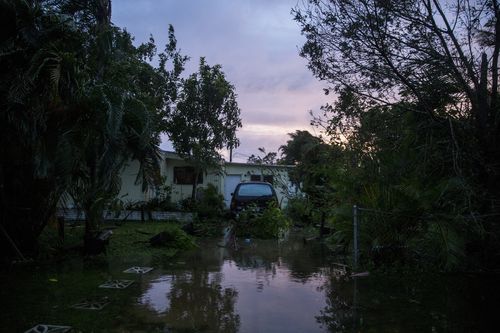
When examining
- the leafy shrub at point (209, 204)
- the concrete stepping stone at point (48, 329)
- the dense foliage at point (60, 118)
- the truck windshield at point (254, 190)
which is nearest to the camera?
the concrete stepping stone at point (48, 329)

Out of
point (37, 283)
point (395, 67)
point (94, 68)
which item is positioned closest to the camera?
point (37, 283)

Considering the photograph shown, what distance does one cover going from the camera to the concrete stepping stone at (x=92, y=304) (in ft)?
19.1

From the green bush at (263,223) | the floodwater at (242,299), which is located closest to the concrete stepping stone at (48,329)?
the floodwater at (242,299)

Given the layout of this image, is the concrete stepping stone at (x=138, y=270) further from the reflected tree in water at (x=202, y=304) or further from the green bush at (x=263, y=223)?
the green bush at (x=263, y=223)

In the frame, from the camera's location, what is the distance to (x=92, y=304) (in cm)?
599

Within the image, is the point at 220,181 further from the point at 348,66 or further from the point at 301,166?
the point at 348,66

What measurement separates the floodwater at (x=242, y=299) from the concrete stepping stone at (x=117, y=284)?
0.12 metres

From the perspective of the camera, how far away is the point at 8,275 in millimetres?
7609

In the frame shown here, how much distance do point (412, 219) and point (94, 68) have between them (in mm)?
6382

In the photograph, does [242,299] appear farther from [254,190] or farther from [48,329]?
[254,190]

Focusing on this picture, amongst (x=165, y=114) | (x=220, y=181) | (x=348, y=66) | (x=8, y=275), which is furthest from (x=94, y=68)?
(x=220, y=181)

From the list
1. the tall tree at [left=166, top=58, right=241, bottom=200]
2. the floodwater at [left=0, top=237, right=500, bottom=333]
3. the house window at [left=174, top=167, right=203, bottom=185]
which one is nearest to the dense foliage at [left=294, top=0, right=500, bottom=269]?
the floodwater at [left=0, top=237, right=500, bottom=333]

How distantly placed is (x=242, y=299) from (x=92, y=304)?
1.92m

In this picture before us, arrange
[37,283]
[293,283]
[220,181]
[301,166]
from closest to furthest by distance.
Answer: [37,283]
[293,283]
[301,166]
[220,181]
